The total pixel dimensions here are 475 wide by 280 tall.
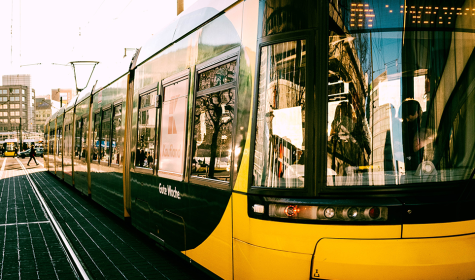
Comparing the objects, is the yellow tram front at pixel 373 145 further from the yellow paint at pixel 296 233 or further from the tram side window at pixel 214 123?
the tram side window at pixel 214 123

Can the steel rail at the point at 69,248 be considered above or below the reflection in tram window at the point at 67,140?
below

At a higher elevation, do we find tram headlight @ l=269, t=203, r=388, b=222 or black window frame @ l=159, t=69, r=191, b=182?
black window frame @ l=159, t=69, r=191, b=182

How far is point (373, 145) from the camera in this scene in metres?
3.31

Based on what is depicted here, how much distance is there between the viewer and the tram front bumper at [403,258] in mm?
3193

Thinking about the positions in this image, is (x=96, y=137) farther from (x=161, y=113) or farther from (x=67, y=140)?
(x=67, y=140)

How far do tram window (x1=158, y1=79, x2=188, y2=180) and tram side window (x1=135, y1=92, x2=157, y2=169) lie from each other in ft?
1.44

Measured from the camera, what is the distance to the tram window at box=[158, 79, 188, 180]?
510 centimetres

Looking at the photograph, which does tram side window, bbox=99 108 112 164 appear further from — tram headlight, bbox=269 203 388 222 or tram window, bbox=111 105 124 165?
tram headlight, bbox=269 203 388 222

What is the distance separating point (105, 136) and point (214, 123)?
5.61m

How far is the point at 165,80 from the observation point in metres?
5.86

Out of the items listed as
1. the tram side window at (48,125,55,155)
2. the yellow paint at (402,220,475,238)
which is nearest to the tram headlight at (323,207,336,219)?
the yellow paint at (402,220,475,238)

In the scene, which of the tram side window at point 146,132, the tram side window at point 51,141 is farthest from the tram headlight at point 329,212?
the tram side window at point 51,141

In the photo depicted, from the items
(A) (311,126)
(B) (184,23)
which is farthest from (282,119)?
(B) (184,23)

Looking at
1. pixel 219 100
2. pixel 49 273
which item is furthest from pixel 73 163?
pixel 219 100
